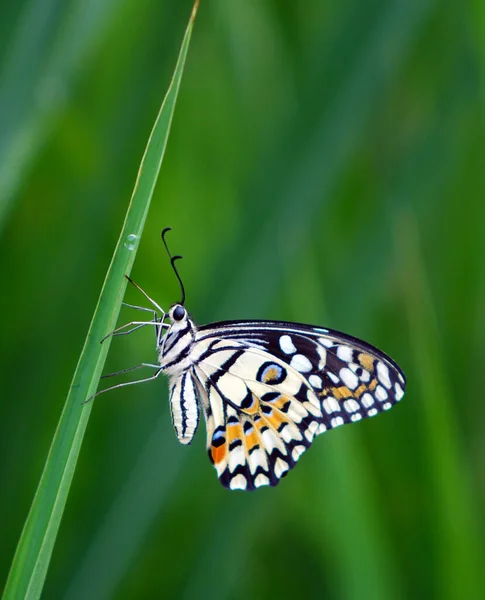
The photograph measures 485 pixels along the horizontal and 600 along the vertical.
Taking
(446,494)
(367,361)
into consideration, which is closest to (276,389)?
(367,361)

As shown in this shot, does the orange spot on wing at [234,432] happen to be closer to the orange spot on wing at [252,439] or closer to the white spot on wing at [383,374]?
the orange spot on wing at [252,439]

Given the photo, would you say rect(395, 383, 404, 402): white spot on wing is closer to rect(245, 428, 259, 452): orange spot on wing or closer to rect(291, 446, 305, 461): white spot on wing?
rect(291, 446, 305, 461): white spot on wing

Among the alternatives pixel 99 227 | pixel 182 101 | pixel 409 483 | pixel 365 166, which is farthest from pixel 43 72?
pixel 409 483

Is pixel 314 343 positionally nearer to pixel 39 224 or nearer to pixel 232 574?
pixel 232 574

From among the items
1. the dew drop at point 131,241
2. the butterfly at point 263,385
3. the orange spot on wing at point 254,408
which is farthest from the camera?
the orange spot on wing at point 254,408

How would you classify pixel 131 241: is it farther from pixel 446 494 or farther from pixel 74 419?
pixel 446 494

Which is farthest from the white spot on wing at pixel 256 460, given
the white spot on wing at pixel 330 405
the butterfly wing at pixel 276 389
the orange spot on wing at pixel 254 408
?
the white spot on wing at pixel 330 405

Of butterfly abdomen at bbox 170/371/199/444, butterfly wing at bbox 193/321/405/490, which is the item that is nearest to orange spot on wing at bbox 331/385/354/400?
butterfly wing at bbox 193/321/405/490
